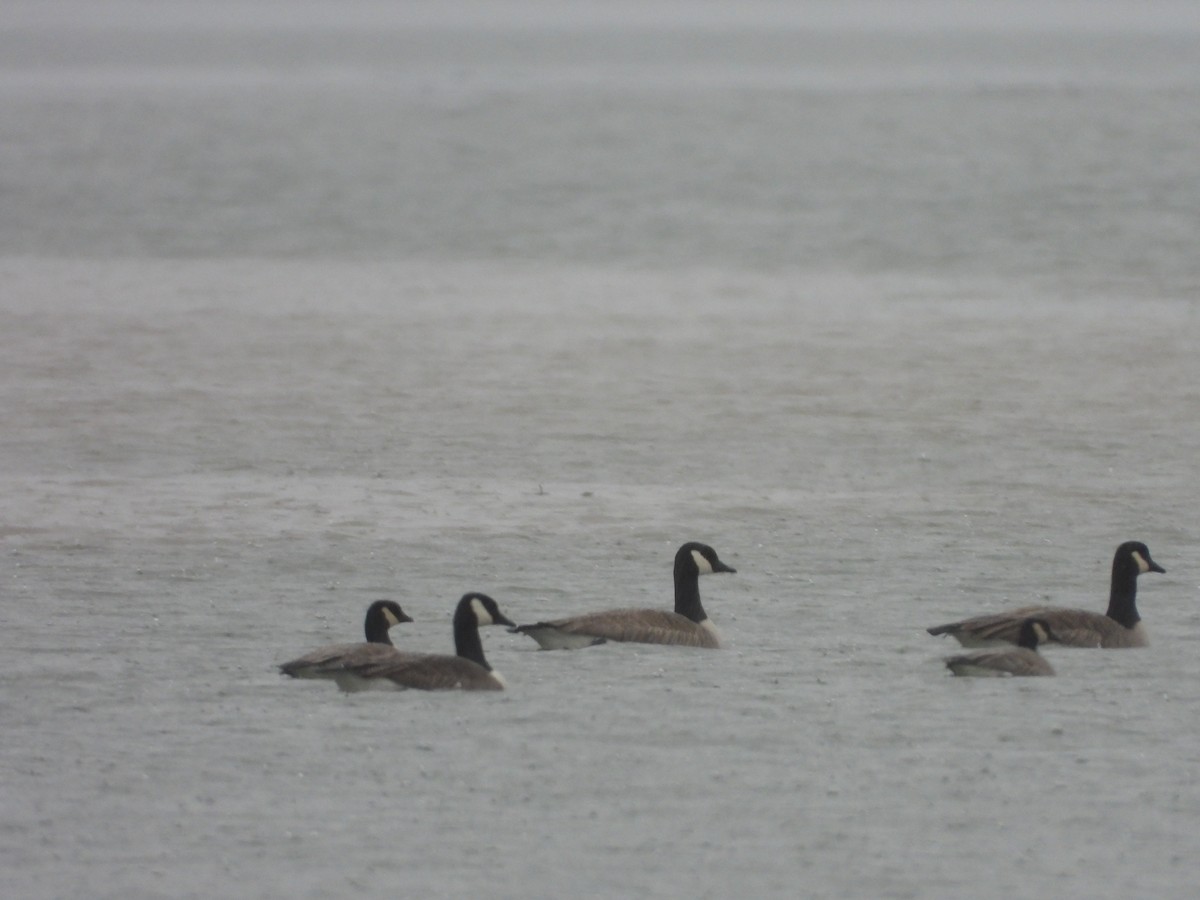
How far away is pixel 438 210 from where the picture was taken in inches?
1164

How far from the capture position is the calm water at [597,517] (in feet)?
21.6

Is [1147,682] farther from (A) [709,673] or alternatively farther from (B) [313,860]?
(B) [313,860]

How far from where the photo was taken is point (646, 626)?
882 centimetres

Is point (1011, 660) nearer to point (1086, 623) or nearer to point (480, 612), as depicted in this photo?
point (1086, 623)

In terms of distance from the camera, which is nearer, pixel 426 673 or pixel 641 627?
pixel 426 673

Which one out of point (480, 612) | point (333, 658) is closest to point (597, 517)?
point (480, 612)

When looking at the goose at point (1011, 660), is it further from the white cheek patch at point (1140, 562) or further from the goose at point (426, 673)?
the goose at point (426, 673)

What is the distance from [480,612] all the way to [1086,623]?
7.97 feet

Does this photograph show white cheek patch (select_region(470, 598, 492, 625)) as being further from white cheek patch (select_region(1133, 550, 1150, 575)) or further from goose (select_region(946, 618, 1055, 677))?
white cheek patch (select_region(1133, 550, 1150, 575))

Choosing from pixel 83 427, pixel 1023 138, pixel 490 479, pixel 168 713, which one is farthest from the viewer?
pixel 1023 138

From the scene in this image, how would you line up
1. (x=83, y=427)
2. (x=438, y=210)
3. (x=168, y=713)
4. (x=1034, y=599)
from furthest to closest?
1. (x=438, y=210)
2. (x=83, y=427)
3. (x=1034, y=599)
4. (x=168, y=713)

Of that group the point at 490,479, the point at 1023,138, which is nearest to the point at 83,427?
the point at 490,479

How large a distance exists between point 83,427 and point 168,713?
6.60 meters

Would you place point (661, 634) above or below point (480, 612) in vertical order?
below
